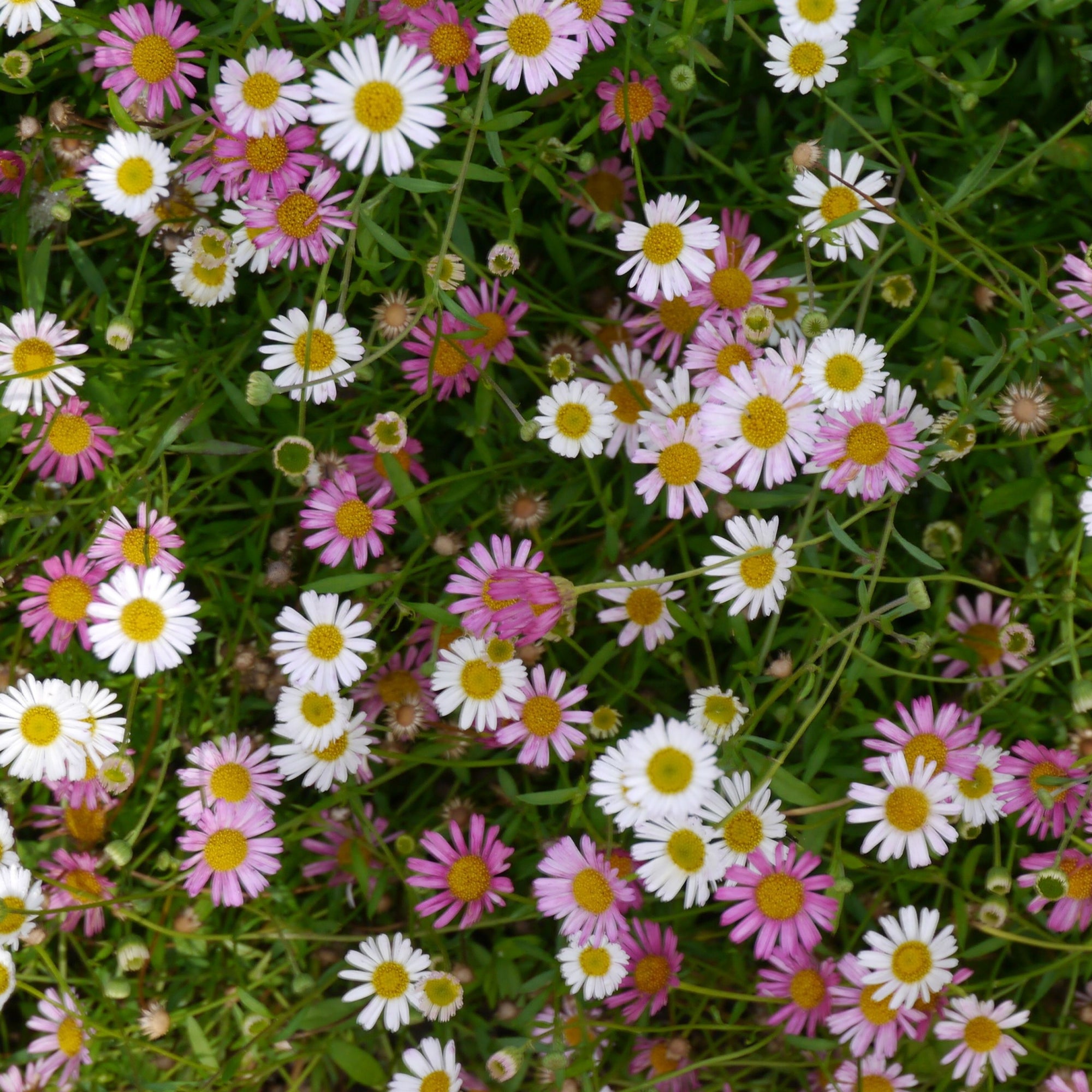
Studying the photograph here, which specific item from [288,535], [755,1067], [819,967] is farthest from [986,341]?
[755,1067]

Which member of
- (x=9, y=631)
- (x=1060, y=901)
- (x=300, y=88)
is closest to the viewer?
(x=300, y=88)

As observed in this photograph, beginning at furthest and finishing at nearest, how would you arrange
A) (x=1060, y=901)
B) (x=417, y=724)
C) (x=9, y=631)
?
(x=9, y=631)
(x=417, y=724)
(x=1060, y=901)

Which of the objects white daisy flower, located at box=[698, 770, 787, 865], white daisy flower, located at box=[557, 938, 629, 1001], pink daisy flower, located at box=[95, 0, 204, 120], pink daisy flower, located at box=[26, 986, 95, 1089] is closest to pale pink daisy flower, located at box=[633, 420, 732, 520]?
white daisy flower, located at box=[698, 770, 787, 865]

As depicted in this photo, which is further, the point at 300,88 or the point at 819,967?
the point at 819,967

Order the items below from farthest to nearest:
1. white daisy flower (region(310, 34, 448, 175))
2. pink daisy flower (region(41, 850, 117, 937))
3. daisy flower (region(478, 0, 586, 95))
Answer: pink daisy flower (region(41, 850, 117, 937)), daisy flower (region(478, 0, 586, 95)), white daisy flower (region(310, 34, 448, 175))

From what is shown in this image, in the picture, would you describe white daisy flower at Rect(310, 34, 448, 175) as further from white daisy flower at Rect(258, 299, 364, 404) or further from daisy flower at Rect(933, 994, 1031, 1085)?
daisy flower at Rect(933, 994, 1031, 1085)

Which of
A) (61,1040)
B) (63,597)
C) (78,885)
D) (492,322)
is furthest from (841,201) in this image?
(61,1040)

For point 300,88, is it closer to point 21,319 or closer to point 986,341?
point 21,319
